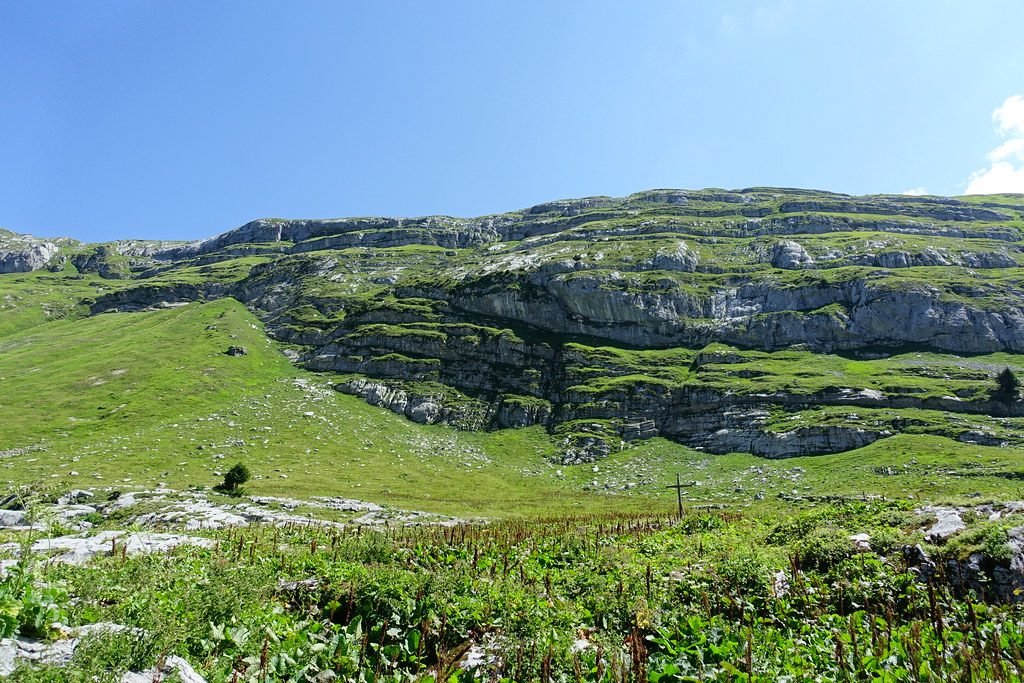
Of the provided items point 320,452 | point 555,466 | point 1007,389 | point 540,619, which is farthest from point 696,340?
point 540,619

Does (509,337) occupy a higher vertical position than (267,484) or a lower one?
higher

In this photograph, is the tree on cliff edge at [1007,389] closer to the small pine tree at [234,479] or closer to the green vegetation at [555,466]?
the green vegetation at [555,466]

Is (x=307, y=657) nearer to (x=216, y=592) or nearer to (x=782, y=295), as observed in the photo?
(x=216, y=592)

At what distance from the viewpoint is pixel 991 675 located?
7.47 m

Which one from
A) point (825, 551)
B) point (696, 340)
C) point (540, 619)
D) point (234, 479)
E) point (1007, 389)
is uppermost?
point (540, 619)

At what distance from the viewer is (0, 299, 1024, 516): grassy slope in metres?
64.2

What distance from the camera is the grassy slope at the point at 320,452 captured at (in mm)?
64250

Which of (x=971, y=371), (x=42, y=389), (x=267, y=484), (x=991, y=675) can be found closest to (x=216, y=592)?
(x=991, y=675)

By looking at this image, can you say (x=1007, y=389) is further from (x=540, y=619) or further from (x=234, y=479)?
(x=234, y=479)

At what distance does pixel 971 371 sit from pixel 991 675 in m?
134

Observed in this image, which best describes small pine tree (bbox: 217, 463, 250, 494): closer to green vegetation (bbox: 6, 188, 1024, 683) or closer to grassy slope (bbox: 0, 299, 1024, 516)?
green vegetation (bbox: 6, 188, 1024, 683)

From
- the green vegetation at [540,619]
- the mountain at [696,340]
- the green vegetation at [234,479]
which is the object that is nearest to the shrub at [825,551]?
the green vegetation at [540,619]

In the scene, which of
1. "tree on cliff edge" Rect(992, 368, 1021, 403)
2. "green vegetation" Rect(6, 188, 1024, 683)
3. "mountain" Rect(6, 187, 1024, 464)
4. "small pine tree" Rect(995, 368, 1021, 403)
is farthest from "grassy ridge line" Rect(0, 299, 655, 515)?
"small pine tree" Rect(995, 368, 1021, 403)

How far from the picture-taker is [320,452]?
85312mm
